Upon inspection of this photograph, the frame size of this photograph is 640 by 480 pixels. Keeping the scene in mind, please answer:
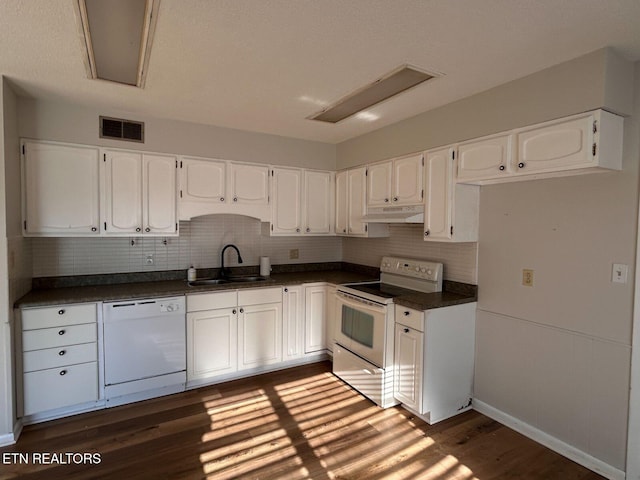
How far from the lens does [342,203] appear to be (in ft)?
13.1

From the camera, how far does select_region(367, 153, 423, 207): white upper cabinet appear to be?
3.03 m

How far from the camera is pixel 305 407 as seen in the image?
9.36 ft

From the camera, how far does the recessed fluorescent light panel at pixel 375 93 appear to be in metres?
2.23

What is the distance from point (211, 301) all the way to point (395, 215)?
74.1 inches

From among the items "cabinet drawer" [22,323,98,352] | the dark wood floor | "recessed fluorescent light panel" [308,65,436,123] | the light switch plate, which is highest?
"recessed fluorescent light panel" [308,65,436,123]

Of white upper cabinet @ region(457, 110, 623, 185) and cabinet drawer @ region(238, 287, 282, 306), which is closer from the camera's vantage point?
white upper cabinet @ region(457, 110, 623, 185)

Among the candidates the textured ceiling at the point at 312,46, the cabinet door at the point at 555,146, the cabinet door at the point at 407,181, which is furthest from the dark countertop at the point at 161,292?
the textured ceiling at the point at 312,46

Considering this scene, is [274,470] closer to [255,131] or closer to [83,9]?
[83,9]

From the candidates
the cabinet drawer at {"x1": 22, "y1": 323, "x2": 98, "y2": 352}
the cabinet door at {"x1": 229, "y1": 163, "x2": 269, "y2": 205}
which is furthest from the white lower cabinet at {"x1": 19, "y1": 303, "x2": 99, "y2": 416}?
the cabinet door at {"x1": 229, "y1": 163, "x2": 269, "y2": 205}

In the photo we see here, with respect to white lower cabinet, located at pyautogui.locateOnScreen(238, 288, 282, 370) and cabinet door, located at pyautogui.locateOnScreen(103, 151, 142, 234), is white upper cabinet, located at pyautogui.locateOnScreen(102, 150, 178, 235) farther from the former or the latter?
white lower cabinet, located at pyautogui.locateOnScreen(238, 288, 282, 370)

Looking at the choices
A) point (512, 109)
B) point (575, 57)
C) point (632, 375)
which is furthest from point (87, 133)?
point (632, 375)

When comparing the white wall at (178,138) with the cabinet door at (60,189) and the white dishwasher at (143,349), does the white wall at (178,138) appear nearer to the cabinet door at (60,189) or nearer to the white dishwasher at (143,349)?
the cabinet door at (60,189)

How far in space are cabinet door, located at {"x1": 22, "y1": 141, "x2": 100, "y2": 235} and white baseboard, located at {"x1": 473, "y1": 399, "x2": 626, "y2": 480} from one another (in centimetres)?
355

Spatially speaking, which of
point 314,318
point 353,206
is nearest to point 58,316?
point 314,318
